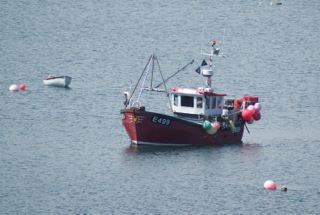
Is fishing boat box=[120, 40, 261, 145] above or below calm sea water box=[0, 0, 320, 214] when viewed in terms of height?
above

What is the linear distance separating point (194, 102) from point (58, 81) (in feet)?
78.0

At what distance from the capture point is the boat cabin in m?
84.8

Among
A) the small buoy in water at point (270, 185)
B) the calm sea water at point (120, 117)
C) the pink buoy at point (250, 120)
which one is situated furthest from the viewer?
the pink buoy at point (250, 120)

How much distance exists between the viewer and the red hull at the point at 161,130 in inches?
3219

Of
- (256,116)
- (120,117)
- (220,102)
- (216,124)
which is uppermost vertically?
(220,102)

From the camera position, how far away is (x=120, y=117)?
93562mm

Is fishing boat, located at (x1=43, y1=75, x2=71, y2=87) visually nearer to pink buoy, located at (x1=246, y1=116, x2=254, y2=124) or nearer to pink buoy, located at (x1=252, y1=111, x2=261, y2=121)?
pink buoy, located at (x1=246, y1=116, x2=254, y2=124)

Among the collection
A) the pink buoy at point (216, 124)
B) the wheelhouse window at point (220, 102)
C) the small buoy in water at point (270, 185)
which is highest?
the wheelhouse window at point (220, 102)

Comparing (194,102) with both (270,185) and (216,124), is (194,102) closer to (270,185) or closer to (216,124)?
(216,124)

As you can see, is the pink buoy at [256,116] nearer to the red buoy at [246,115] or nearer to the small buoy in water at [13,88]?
the red buoy at [246,115]

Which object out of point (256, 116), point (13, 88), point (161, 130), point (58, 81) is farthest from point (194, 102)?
point (58, 81)

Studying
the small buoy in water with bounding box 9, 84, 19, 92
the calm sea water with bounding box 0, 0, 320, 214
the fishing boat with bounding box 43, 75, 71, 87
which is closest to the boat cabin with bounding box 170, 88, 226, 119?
the calm sea water with bounding box 0, 0, 320, 214

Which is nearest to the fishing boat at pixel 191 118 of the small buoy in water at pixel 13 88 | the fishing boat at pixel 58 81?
the small buoy in water at pixel 13 88

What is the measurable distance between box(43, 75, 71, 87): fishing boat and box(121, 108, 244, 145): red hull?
77.9ft
